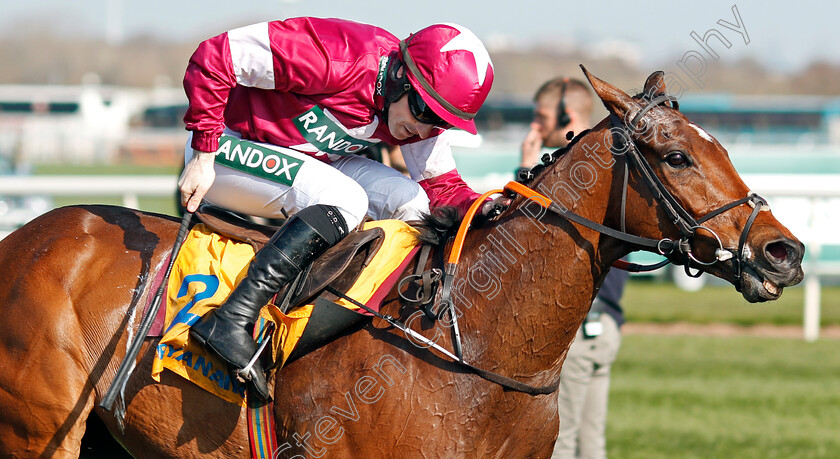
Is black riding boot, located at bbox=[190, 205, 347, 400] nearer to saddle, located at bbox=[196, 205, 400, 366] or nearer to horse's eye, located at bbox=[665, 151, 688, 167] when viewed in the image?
saddle, located at bbox=[196, 205, 400, 366]

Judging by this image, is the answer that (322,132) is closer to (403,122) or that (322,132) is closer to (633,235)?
(403,122)

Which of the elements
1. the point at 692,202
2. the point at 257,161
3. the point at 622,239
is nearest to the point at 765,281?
the point at 692,202

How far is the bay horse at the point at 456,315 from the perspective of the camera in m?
2.61

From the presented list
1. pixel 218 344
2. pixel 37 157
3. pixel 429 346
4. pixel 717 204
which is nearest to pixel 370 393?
pixel 429 346

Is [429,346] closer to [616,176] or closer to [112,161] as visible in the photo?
[616,176]

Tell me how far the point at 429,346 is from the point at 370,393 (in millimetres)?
236

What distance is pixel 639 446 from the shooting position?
5.39 meters

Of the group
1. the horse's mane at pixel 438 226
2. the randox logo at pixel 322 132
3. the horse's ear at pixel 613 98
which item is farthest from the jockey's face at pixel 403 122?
the horse's ear at pixel 613 98

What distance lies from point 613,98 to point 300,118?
1.06 meters

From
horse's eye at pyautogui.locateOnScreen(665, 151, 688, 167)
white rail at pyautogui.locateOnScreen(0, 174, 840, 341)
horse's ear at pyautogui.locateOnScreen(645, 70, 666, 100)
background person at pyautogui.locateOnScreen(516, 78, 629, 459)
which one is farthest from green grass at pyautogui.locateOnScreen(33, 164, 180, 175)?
horse's eye at pyautogui.locateOnScreen(665, 151, 688, 167)

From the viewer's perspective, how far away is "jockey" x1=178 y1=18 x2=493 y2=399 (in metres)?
2.74

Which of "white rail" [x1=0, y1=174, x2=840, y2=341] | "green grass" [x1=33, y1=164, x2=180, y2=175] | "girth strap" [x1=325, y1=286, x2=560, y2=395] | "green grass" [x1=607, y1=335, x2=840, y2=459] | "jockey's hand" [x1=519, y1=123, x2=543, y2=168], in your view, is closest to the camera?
"girth strap" [x1=325, y1=286, x2=560, y2=395]

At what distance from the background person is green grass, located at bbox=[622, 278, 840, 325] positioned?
493cm

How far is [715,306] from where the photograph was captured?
10.4 meters
